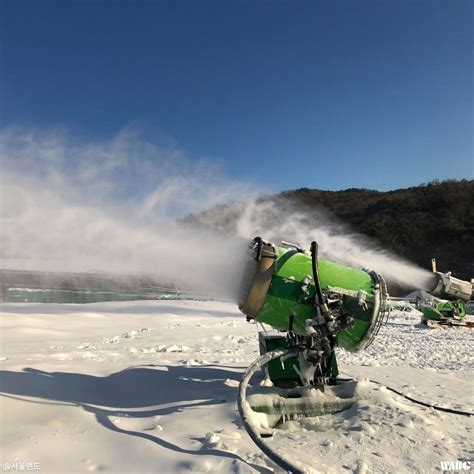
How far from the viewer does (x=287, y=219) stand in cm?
3775

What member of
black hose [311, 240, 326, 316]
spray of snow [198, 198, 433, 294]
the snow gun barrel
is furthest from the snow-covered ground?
spray of snow [198, 198, 433, 294]

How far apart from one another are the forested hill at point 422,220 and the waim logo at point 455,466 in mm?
27765

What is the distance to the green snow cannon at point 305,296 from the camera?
14.9ft

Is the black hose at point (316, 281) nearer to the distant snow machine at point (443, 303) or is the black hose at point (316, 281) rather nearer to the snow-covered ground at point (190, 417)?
the snow-covered ground at point (190, 417)

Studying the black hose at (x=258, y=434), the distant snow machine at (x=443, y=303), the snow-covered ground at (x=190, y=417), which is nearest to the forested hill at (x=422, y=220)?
the distant snow machine at (x=443, y=303)

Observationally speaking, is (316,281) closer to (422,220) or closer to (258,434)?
(258,434)

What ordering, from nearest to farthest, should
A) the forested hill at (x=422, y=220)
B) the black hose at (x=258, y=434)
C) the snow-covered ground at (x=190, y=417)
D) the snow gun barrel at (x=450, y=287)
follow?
the black hose at (x=258, y=434) < the snow-covered ground at (x=190, y=417) < the snow gun barrel at (x=450, y=287) < the forested hill at (x=422, y=220)

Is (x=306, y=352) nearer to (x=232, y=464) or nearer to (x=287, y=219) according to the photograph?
(x=232, y=464)

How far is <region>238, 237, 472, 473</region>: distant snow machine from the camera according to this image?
171 inches

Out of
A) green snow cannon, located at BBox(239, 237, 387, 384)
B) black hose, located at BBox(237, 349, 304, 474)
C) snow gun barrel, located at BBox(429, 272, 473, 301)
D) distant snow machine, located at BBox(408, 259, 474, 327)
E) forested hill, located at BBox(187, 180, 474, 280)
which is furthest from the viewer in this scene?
forested hill, located at BBox(187, 180, 474, 280)

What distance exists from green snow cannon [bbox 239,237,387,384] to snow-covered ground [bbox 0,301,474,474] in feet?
2.30

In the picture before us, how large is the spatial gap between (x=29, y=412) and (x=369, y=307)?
146 inches

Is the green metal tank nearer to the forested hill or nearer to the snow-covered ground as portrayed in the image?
the snow-covered ground

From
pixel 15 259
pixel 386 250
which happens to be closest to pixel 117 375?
pixel 15 259
